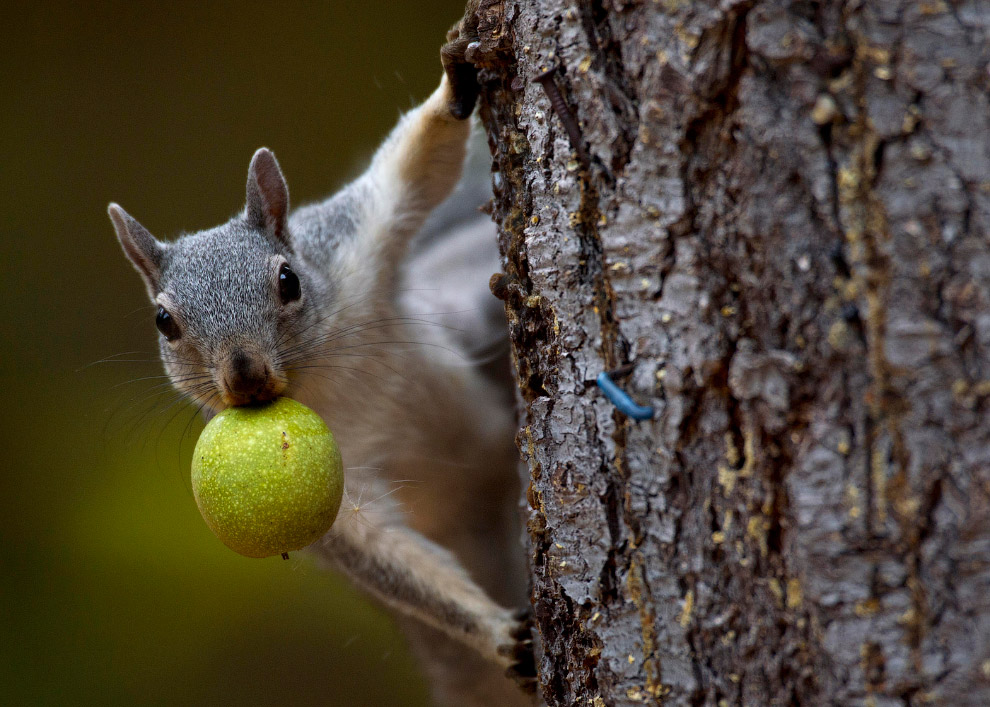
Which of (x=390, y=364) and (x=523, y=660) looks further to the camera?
(x=390, y=364)

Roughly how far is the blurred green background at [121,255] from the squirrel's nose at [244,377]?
146 centimetres

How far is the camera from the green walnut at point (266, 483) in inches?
35.7

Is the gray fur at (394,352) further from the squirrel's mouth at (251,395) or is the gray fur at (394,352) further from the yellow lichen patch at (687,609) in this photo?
the yellow lichen patch at (687,609)

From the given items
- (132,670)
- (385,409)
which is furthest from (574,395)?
(132,670)

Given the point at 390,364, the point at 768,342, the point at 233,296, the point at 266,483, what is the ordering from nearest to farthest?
the point at 768,342, the point at 266,483, the point at 233,296, the point at 390,364

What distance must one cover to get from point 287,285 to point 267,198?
206 mm

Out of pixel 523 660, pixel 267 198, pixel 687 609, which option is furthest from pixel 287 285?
pixel 687 609

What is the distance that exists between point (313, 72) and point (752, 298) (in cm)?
233

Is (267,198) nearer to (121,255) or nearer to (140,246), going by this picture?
(140,246)

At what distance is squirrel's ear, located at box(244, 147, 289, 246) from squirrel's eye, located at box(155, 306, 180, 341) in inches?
8.8

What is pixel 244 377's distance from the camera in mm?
Result: 1083

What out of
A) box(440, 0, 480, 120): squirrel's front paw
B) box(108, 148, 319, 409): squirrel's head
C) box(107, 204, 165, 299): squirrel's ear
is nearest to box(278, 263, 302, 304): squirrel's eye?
box(108, 148, 319, 409): squirrel's head

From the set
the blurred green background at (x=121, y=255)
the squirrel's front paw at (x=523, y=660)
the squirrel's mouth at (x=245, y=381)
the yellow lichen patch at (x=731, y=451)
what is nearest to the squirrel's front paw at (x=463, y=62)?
the squirrel's mouth at (x=245, y=381)

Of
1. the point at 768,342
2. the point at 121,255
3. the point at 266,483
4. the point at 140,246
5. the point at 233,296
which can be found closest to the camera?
the point at 768,342
